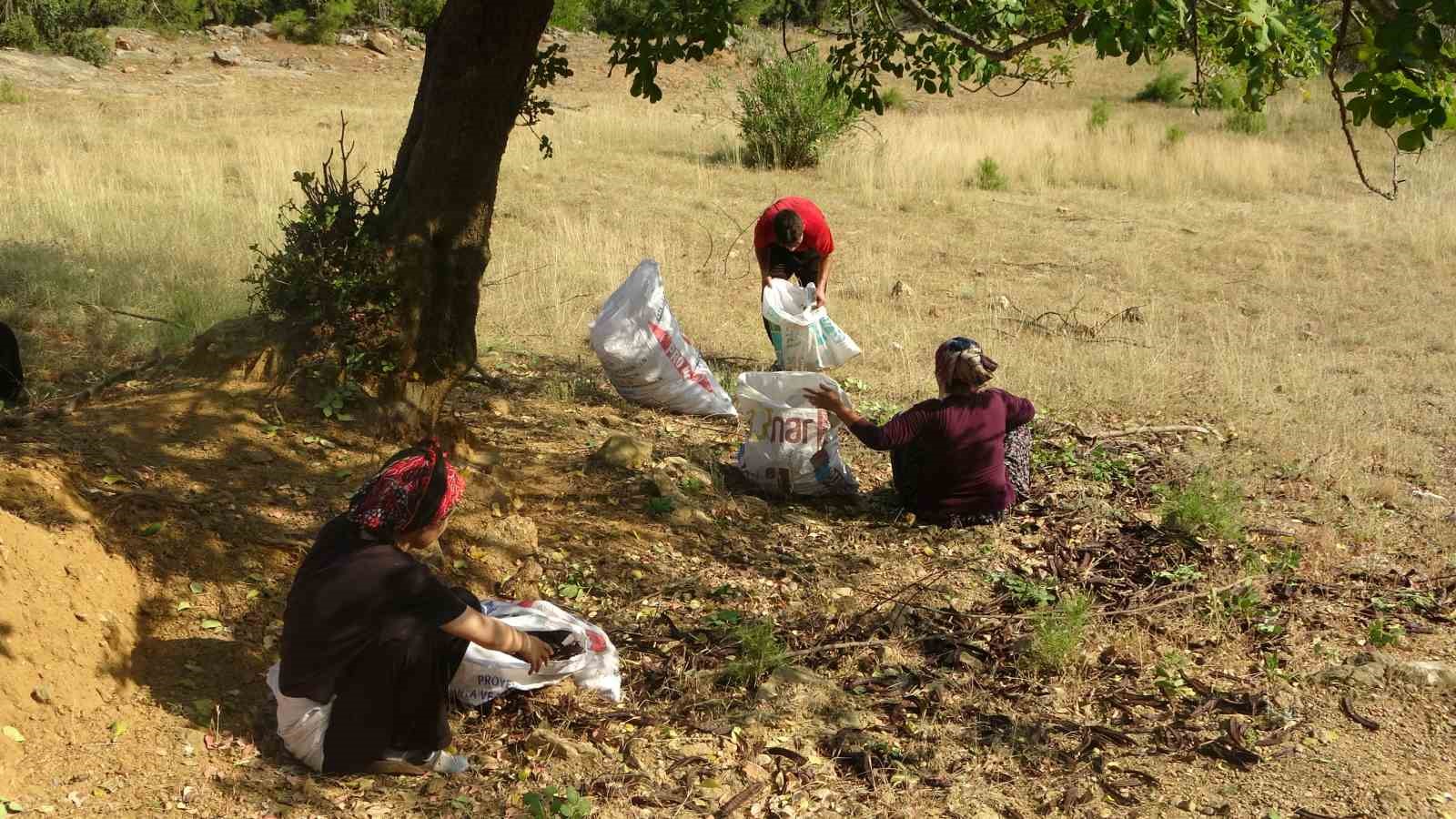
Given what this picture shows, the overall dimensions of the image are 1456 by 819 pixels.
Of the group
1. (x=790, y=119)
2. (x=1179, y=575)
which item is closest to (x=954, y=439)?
(x=1179, y=575)

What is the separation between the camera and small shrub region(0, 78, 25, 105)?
48.3 ft

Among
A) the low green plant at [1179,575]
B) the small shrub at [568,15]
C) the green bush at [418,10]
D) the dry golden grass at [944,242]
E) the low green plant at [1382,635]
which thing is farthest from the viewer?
the small shrub at [568,15]

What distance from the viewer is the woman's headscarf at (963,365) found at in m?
4.76

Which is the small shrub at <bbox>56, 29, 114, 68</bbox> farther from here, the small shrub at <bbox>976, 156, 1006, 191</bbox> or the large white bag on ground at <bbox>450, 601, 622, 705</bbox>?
the large white bag on ground at <bbox>450, 601, 622, 705</bbox>

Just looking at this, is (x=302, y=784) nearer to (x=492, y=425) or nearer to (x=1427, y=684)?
(x=492, y=425)

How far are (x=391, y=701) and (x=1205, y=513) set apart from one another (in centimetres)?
349

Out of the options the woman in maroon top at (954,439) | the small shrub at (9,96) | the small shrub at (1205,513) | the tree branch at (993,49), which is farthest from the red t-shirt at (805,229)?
the small shrub at (9,96)

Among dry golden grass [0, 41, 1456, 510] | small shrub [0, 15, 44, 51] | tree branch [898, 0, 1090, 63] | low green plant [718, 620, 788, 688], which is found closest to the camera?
low green plant [718, 620, 788, 688]

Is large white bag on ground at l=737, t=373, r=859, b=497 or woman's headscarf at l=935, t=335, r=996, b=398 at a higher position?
woman's headscarf at l=935, t=335, r=996, b=398

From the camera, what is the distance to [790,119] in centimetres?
1417

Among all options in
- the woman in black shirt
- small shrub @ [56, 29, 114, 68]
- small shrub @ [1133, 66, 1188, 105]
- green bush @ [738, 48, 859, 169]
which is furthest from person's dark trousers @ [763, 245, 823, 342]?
small shrub @ [1133, 66, 1188, 105]

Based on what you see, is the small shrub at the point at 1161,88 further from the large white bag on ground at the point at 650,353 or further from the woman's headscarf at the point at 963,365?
the woman's headscarf at the point at 963,365

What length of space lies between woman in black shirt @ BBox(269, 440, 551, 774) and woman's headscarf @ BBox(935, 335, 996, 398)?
2.36m

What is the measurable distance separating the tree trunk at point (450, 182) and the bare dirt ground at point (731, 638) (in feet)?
1.42
